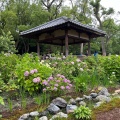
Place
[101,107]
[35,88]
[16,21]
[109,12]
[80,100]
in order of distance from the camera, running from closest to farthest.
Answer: [101,107] → [80,100] → [35,88] → [16,21] → [109,12]

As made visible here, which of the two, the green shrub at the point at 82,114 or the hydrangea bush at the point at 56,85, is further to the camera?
the hydrangea bush at the point at 56,85

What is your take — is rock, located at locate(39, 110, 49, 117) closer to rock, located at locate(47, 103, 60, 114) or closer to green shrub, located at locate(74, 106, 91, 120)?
rock, located at locate(47, 103, 60, 114)

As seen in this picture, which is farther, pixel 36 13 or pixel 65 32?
pixel 36 13

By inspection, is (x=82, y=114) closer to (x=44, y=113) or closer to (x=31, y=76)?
(x=44, y=113)

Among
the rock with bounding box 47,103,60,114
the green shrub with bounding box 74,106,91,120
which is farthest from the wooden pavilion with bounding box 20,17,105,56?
the green shrub with bounding box 74,106,91,120

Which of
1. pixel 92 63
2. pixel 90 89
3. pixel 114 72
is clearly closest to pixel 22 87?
pixel 90 89

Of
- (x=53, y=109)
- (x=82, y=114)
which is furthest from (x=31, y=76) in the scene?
(x=82, y=114)

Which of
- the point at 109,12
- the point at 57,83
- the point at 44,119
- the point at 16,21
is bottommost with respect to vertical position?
the point at 44,119

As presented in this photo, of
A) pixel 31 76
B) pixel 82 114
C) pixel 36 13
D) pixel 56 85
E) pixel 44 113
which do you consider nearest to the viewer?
pixel 82 114

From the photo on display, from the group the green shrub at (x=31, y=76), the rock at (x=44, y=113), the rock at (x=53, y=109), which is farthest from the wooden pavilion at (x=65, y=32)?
the rock at (x=44, y=113)

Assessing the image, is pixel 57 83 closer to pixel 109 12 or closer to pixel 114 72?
pixel 114 72

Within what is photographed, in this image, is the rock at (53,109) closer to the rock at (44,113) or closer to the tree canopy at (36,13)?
the rock at (44,113)

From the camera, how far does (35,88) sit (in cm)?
430

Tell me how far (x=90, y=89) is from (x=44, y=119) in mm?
2147
